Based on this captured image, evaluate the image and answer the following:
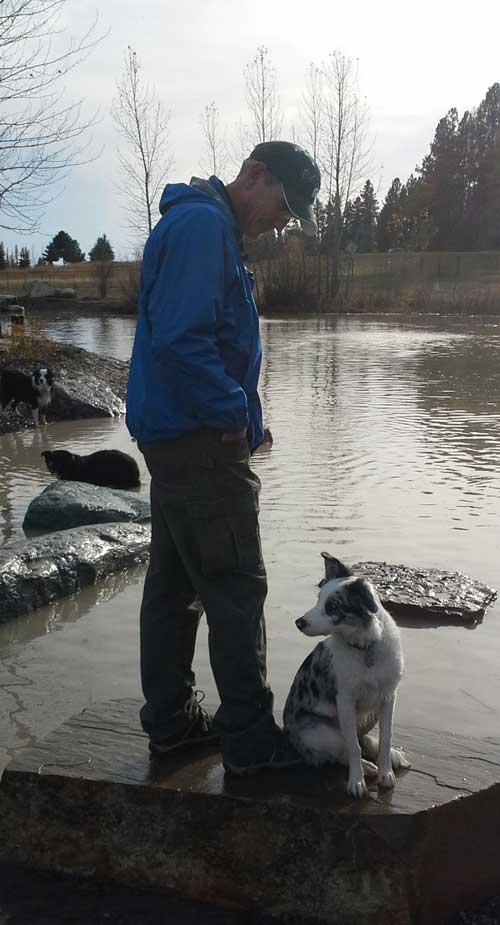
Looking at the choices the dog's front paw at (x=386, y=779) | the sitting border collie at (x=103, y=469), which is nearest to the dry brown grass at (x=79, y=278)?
the sitting border collie at (x=103, y=469)

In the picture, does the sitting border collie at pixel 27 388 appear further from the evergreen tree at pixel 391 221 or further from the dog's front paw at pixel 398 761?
the evergreen tree at pixel 391 221

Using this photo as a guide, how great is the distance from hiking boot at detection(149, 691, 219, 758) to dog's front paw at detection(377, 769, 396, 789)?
747mm

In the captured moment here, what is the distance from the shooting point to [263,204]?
3.43m

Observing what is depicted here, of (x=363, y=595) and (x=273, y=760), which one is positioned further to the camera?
(x=273, y=760)

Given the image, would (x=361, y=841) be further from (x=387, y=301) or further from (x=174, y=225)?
(x=387, y=301)

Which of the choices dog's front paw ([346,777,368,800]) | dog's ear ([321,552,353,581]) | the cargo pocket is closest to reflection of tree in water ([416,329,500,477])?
dog's ear ([321,552,353,581])

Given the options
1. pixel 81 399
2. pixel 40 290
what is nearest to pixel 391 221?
pixel 40 290

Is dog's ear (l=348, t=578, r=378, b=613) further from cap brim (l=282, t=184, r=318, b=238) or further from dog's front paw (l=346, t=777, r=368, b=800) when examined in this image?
cap brim (l=282, t=184, r=318, b=238)

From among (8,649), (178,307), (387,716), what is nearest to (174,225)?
(178,307)

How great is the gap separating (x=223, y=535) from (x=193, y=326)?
75 cm

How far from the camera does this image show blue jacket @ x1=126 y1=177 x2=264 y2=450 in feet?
10.3

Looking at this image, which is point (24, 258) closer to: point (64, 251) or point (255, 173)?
point (64, 251)

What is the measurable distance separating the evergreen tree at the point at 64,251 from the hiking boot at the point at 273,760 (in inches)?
3089

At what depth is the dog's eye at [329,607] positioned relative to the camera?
3449mm
